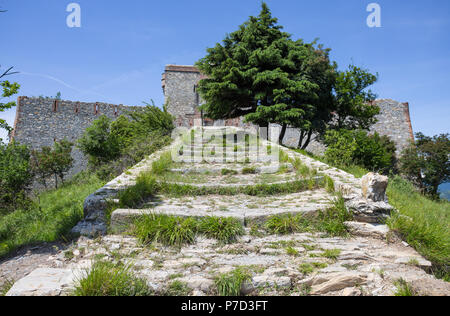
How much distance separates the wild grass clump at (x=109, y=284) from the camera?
5.62 ft

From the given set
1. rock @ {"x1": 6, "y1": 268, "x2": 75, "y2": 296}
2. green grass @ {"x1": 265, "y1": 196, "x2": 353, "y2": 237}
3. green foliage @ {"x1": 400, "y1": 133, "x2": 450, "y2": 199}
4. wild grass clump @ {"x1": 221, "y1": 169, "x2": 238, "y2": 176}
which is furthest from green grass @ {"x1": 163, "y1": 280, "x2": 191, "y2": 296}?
green foliage @ {"x1": 400, "y1": 133, "x2": 450, "y2": 199}

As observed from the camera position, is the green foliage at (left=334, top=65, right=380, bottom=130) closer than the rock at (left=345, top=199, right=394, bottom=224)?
No

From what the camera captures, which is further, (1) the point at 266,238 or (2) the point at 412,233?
(1) the point at 266,238

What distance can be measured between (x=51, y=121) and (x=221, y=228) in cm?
1551

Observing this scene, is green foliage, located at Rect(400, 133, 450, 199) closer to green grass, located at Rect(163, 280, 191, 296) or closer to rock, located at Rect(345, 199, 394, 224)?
rock, located at Rect(345, 199, 394, 224)

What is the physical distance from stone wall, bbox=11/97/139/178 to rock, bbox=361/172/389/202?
13.7 meters

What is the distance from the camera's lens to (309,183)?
14.5ft

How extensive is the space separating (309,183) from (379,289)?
271 cm

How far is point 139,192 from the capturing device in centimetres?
379

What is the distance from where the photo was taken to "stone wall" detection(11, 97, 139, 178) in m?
13.9

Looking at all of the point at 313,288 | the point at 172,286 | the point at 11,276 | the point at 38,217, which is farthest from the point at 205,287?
the point at 38,217

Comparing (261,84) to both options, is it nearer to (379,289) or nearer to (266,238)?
(266,238)

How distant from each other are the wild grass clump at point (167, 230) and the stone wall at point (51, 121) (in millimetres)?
12832

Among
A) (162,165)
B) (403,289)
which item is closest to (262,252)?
(403,289)
